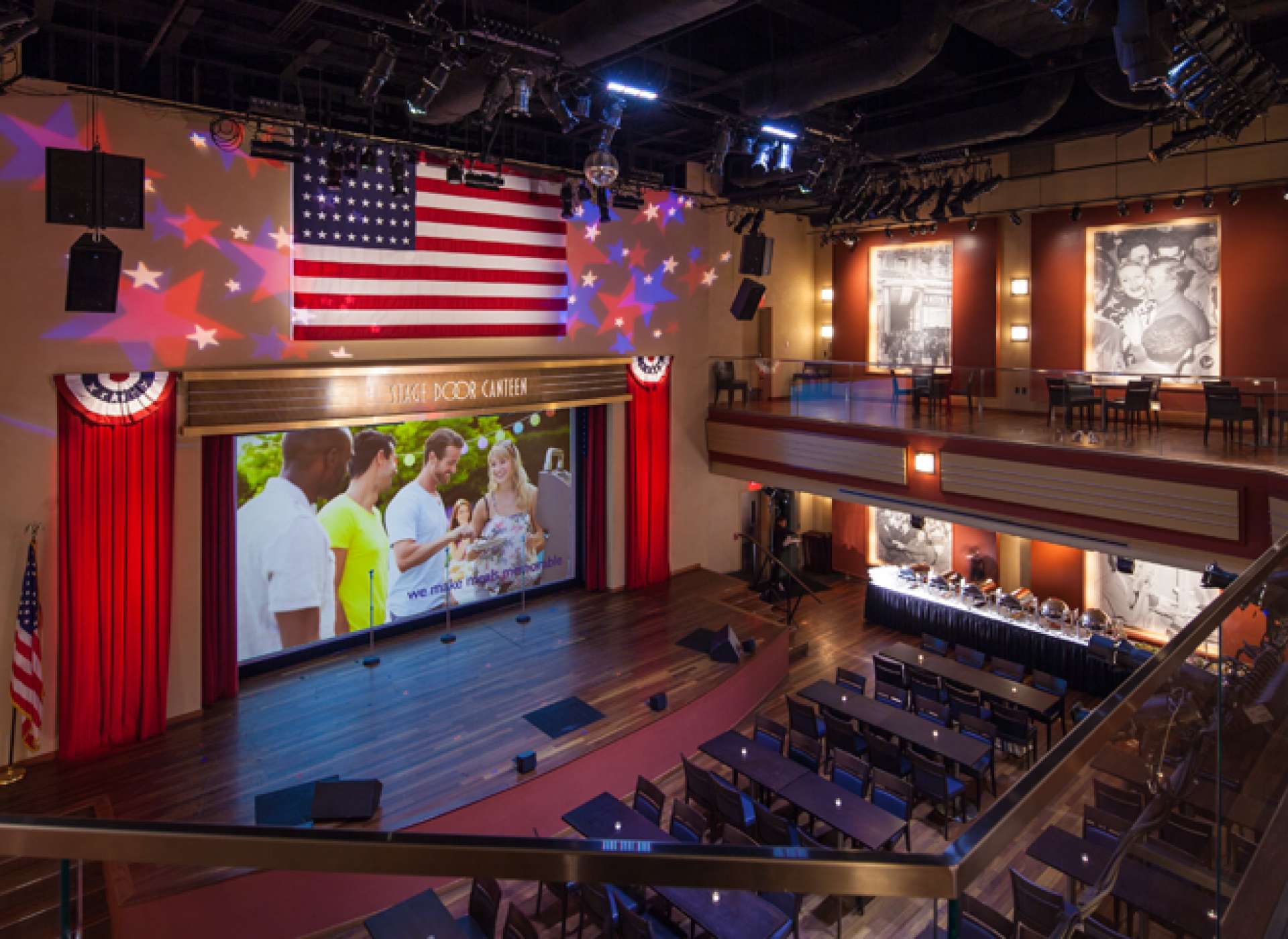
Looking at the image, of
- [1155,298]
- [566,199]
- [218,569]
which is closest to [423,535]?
[218,569]

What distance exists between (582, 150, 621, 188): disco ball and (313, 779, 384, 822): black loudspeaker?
573 centimetres

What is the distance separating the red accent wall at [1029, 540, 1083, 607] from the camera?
13.3 meters

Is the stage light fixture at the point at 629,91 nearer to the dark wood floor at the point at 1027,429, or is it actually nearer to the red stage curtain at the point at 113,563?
the red stage curtain at the point at 113,563

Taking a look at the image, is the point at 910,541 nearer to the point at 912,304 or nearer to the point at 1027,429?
the point at 1027,429

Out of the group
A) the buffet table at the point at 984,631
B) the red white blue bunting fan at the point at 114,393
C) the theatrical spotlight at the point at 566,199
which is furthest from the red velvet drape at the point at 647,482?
the red white blue bunting fan at the point at 114,393

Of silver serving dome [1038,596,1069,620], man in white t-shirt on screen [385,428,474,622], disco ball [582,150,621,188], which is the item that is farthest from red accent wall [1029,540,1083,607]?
disco ball [582,150,621,188]

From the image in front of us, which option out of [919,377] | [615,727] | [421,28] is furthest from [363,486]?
[919,377]

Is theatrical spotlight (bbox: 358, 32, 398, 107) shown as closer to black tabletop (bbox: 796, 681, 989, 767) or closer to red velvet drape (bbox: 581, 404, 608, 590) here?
red velvet drape (bbox: 581, 404, 608, 590)

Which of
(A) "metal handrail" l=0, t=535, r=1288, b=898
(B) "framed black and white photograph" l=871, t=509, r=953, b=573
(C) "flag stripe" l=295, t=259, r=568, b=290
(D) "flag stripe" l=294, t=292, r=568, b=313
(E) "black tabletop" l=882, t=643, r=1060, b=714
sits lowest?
(E) "black tabletop" l=882, t=643, r=1060, b=714

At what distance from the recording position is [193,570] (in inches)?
354

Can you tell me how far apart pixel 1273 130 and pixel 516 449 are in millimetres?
10967

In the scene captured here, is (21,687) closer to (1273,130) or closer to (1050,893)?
(1050,893)

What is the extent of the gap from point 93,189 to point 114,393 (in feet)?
6.63

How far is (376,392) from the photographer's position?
989 cm
